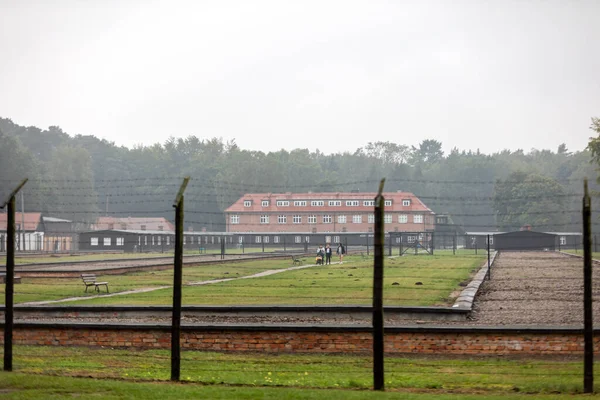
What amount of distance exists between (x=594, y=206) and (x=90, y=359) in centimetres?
6538

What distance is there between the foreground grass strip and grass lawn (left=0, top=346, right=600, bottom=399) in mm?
14

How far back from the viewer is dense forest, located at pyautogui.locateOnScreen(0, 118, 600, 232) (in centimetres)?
9744

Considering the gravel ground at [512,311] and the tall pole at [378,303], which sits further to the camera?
the gravel ground at [512,311]

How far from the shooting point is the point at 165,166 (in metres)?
142

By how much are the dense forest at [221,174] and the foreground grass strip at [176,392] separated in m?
72.1

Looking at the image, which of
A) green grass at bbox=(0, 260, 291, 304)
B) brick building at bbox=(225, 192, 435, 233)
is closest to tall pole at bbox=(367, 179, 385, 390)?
green grass at bbox=(0, 260, 291, 304)

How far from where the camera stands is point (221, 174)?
415ft

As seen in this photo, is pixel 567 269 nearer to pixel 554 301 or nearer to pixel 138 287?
pixel 554 301

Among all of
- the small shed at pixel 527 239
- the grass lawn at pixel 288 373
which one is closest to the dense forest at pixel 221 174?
the small shed at pixel 527 239

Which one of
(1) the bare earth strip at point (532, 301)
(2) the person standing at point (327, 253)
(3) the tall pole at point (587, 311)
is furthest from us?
(2) the person standing at point (327, 253)

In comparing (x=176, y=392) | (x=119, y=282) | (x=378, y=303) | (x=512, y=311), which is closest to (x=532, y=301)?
(x=512, y=311)

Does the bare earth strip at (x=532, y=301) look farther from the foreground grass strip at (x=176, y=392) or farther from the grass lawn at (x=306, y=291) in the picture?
the foreground grass strip at (x=176, y=392)

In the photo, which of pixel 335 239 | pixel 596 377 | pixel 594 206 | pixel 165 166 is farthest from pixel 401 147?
pixel 596 377

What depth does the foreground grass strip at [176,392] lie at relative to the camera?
11047 mm
